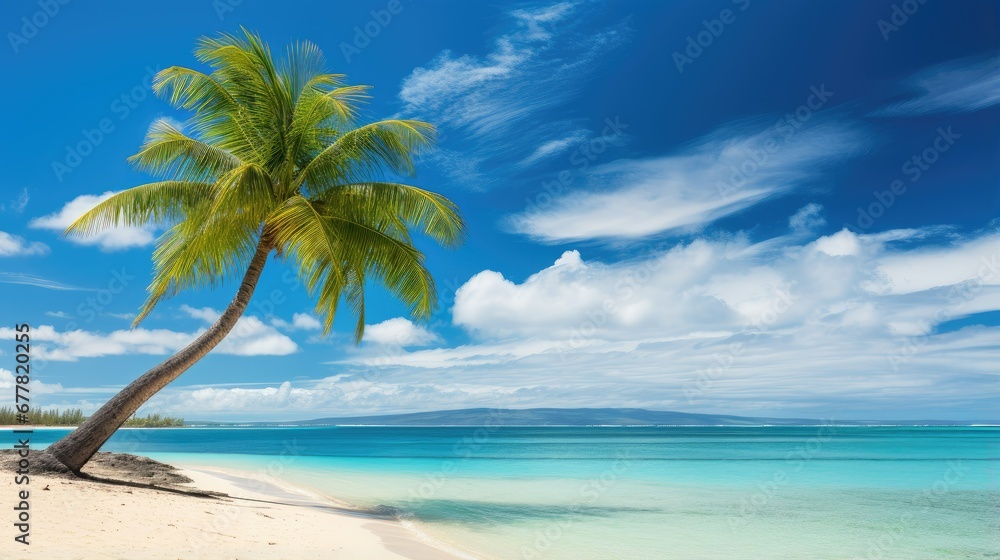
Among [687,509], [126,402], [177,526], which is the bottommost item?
[687,509]

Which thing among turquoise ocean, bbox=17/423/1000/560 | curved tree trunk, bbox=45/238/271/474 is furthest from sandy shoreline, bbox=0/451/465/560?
turquoise ocean, bbox=17/423/1000/560

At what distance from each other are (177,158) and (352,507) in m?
7.54

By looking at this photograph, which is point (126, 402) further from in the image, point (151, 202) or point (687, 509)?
point (687, 509)

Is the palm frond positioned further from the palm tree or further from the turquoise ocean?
the turquoise ocean

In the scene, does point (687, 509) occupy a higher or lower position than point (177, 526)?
lower

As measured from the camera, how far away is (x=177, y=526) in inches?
300

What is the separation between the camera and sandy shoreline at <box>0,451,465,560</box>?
6.34 metres

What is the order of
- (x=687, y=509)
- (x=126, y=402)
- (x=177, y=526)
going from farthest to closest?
(x=687, y=509)
(x=126, y=402)
(x=177, y=526)

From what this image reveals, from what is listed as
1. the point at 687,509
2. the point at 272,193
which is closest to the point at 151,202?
the point at 272,193

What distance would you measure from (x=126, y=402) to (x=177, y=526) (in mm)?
4085

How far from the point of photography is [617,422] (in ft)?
601

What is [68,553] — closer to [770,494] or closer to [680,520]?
[680,520]

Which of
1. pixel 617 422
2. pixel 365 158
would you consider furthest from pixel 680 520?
pixel 617 422

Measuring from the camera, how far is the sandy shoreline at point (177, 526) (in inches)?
250
